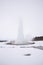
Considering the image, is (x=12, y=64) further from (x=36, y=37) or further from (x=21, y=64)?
(x=36, y=37)

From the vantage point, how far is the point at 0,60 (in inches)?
41.6

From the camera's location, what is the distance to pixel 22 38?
3.04 meters

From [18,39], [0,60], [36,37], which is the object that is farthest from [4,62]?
[36,37]

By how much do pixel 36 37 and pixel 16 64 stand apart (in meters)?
2.18

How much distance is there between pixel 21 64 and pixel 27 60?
0.11 metres

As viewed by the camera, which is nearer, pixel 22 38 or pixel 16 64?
pixel 16 64

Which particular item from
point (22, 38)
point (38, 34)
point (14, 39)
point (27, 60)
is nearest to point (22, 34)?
point (22, 38)

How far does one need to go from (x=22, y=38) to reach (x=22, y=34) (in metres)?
0.15

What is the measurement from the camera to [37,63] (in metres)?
0.98

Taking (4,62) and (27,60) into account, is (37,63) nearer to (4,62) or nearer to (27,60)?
(27,60)

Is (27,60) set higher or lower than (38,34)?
lower

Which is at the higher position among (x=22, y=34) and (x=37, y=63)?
(x=22, y=34)

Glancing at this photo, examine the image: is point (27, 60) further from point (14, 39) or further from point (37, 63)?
point (14, 39)

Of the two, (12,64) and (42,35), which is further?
(42,35)
